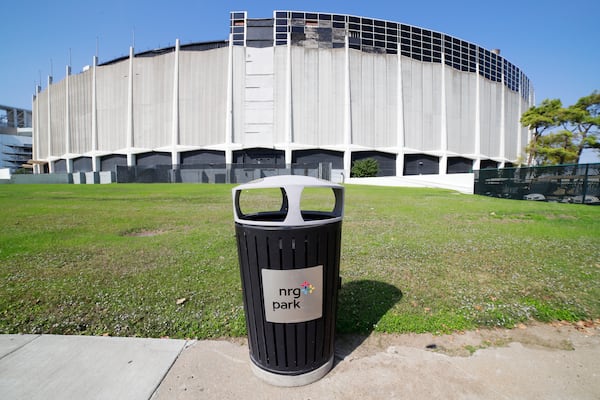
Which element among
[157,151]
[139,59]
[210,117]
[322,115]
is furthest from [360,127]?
[139,59]

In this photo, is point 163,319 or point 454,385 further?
point 163,319

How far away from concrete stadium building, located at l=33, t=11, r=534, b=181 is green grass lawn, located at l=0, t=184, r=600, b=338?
3583 centimetres

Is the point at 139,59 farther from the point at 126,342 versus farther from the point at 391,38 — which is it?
the point at 126,342

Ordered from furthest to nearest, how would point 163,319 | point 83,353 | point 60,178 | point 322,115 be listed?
point 322,115
point 60,178
point 163,319
point 83,353

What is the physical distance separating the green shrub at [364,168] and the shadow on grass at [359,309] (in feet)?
134

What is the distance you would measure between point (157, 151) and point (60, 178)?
516 inches

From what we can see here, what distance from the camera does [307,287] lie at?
6.81 ft

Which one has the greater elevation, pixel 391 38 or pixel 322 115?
pixel 391 38

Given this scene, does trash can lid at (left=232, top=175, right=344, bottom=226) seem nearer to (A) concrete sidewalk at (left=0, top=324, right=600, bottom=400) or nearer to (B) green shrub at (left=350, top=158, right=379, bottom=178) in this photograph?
(A) concrete sidewalk at (left=0, top=324, right=600, bottom=400)

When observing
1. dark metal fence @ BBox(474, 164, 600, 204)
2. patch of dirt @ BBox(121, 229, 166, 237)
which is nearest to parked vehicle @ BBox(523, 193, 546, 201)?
dark metal fence @ BBox(474, 164, 600, 204)

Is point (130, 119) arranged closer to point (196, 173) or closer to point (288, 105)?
point (196, 173)

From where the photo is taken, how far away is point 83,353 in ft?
7.94

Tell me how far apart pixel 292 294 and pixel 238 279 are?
2200mm

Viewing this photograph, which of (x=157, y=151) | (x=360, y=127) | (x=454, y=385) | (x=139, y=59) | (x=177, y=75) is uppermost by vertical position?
(x=139, y=59)
